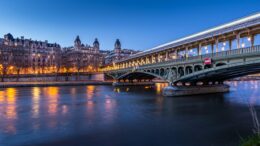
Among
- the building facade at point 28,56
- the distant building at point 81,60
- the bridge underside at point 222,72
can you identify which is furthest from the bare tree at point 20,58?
the bridge underside at point 222,72

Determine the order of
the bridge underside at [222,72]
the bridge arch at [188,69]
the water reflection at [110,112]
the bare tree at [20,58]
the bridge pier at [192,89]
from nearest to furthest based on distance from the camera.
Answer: the water reflection at [110,112] < the bridge underside at [222,72] < the bridge arch at [188,69] < the bridge pier at [192,89] < the bare tree at [20,58]

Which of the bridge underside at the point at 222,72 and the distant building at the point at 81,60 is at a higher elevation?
the distant building at the point at 81,60

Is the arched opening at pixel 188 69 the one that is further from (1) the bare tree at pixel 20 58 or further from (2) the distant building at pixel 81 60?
(1) the bare tree at pixel 20 58

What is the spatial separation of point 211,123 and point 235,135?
14.2 ft

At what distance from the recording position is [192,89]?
44.9 meters

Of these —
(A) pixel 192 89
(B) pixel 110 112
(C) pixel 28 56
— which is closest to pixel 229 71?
(A) pixel 192 89

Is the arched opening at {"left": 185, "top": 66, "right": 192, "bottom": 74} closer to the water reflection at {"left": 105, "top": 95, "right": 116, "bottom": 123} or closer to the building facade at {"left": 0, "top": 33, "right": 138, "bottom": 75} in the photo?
the water reflection at {"left": 105, "top": 95, "right": 116, "bottom": 123}

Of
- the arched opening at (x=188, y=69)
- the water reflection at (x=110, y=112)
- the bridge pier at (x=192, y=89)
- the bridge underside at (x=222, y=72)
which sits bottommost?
the water reflection at (x=110, y=112)

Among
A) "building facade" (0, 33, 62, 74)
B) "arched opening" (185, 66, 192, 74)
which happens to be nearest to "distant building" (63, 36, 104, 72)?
"building facade" (0, 33, 62, 74)

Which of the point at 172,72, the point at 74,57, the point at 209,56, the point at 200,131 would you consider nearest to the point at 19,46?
the point at 74,57

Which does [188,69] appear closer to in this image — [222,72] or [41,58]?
[222,72]

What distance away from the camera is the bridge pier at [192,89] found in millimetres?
42562

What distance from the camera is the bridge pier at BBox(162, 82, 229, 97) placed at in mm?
42562

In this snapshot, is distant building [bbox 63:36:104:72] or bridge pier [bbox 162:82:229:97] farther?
distant building [bbox 63:36:104:72]
